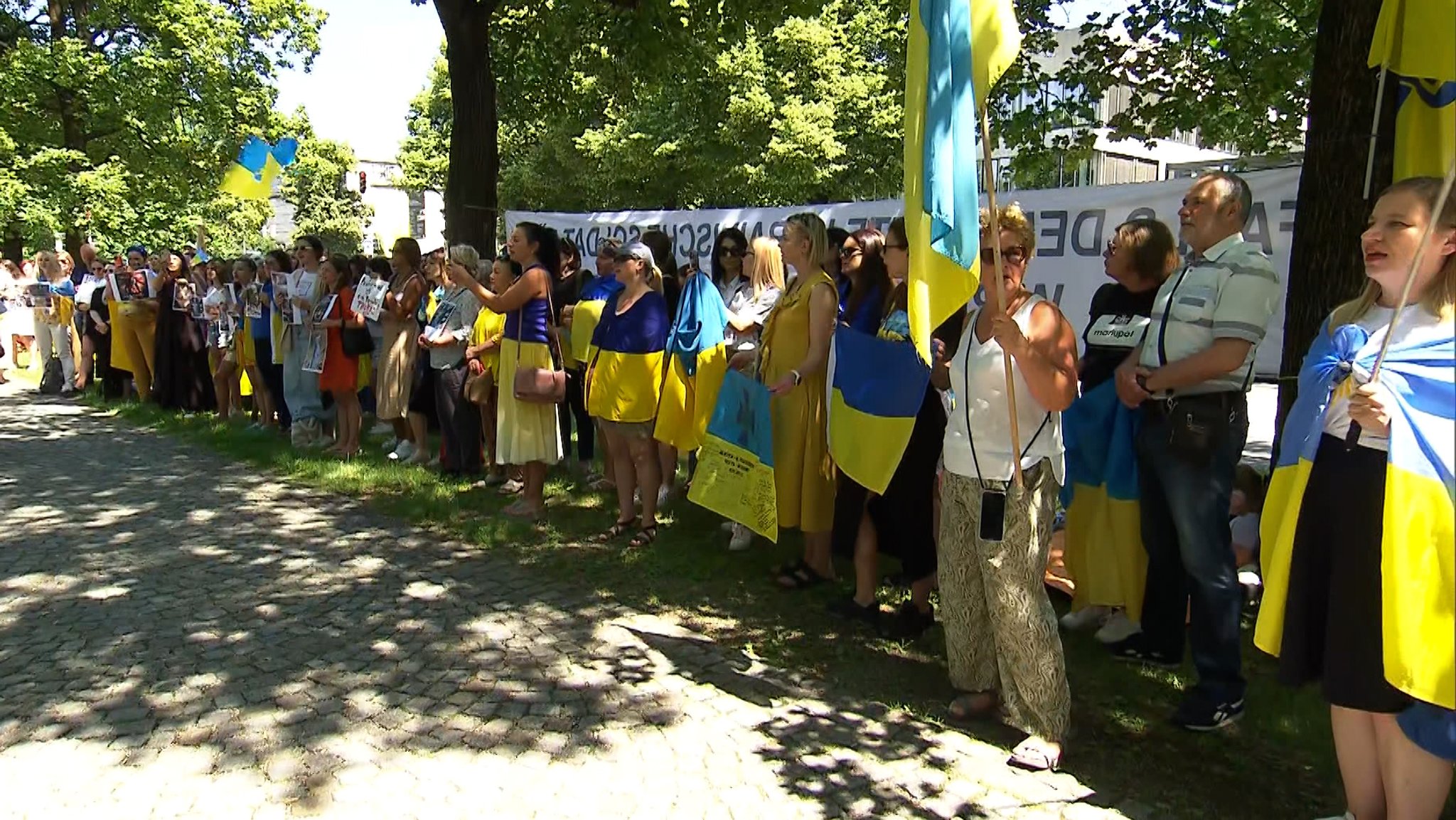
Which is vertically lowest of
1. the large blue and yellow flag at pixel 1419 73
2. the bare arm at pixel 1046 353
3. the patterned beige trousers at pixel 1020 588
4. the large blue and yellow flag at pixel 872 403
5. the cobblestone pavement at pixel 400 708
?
the cobblestone pavement at pixel 400 708

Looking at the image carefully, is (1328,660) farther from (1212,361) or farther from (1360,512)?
(1212,361)

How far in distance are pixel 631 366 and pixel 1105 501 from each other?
2.93m

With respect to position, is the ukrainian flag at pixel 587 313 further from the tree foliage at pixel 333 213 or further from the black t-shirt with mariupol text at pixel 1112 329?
the tree foliage at pixel 333 213

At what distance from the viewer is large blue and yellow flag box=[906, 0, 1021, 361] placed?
11.1 ft

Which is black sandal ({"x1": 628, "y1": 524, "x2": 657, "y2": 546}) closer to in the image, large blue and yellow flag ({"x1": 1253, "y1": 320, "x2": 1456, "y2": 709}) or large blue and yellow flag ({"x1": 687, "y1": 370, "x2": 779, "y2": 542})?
large blue and yellow flag ({"x1": 687, "y1": 370, "x2": 779, "y2": 542})

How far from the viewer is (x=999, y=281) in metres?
3.33

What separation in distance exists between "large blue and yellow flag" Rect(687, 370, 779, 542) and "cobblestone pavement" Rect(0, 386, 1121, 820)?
2.55ft

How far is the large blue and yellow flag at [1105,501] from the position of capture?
4605mm

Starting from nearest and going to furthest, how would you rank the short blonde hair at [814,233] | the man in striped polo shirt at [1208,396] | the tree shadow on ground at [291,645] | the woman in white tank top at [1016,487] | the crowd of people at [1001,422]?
the crowd of people at [1001,422]
the woman in white tank top at [1016,487]
the man in striped polo shirt at [1208,396]
the tree shadow on ground at [291,645]
the short blonde hair at [814,233]

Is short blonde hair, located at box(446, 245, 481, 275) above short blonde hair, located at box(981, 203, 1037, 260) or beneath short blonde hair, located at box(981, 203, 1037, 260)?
beneath

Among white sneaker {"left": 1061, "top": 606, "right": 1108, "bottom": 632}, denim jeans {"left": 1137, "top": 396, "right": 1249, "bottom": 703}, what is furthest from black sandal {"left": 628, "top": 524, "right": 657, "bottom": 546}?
denim jeans {"left": 1137, "top": 396, "right": 1249, "bottom": 703}

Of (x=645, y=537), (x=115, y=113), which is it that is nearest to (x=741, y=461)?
(x=645, y=537)

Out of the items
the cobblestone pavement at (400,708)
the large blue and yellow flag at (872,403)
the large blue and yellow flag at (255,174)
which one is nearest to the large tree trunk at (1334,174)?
the large blue and yellow flag at (872,403)

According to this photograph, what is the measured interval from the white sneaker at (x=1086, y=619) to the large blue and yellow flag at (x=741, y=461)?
151cm
